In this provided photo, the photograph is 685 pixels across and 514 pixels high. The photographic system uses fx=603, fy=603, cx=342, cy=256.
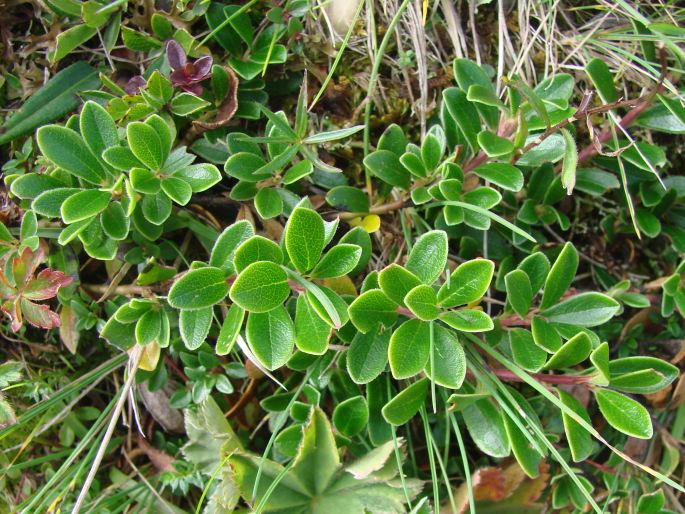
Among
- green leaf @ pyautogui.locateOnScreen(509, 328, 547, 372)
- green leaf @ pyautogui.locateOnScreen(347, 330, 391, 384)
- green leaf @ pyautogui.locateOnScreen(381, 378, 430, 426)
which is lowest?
green leaf @ pyautogui.locateOnScreen(509, 328, 547, 372)

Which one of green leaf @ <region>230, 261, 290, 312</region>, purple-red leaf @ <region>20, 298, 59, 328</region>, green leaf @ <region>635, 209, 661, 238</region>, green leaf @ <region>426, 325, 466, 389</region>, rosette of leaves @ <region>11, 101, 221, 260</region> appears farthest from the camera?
green leaf @ <region>635, 209, 661, 238</region>

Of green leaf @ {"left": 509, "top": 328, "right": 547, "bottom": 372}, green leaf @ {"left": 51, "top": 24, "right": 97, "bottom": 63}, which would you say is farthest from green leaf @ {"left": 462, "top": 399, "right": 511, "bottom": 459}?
green leaf @ {"left": 51, "top": 24, "right": 97, "bottom": 63}

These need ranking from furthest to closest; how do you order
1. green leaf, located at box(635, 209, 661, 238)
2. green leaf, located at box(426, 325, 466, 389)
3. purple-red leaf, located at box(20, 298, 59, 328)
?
1. green leaf, located at box(635, 209, 661, 238)
2. purple-red leaf, located at box(20, 298, 59, 328)
3. green leaf, located at box(426, 325, 466, 389)

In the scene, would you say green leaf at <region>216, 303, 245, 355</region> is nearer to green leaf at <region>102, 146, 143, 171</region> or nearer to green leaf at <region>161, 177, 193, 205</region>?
green leaf at <region>161, 177, 193, 205</region>

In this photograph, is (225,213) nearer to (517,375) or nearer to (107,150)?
(107,150)

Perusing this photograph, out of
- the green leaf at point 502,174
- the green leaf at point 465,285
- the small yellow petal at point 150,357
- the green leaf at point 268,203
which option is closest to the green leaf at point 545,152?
the green leaf at point 502,174

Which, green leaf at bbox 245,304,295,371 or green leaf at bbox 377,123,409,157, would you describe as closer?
green leaf at bbox 245,304,295,371
